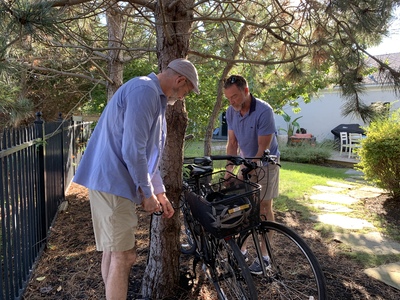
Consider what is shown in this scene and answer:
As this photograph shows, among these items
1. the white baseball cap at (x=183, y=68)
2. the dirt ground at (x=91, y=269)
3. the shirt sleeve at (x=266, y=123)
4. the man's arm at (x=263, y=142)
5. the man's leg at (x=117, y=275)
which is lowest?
the dirt ground at (x=91, y=269)

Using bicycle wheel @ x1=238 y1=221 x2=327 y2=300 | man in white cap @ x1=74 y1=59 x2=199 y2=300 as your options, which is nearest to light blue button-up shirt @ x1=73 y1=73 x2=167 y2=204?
man in white cap @ x1=74 y1=59 x2=199 y2=300

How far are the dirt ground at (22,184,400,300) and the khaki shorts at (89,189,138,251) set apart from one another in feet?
3.07

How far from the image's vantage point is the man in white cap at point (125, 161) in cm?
178

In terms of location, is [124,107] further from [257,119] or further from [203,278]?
[203,278]

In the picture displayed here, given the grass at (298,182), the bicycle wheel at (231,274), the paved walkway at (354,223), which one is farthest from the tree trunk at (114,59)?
the paved walkway at (354,223)

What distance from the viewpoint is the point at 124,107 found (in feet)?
6.06

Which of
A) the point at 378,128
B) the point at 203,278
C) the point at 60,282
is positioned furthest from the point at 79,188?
the point at 378,128

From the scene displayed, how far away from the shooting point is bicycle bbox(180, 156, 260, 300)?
200cm

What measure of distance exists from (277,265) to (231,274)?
1.30ft

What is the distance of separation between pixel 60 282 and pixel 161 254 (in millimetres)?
1078

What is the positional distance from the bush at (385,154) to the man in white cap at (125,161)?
471cm

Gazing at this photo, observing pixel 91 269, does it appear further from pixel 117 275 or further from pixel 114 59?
pixel 114 59

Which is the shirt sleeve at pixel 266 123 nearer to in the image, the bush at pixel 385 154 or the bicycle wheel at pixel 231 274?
the bicycle wheel at pixel 231 274

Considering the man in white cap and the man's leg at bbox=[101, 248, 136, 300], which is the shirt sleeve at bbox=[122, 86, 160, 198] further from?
the man's leg at bbox=[101, 248, 136, 300]
